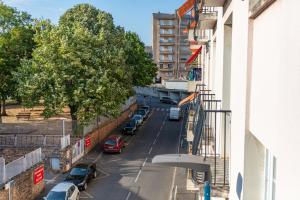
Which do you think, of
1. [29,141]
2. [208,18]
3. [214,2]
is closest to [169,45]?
[29,141]

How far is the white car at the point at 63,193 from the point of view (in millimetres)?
19266

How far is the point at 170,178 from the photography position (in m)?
25.7

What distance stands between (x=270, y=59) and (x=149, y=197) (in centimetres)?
1732

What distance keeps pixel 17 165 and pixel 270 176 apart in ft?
52.9

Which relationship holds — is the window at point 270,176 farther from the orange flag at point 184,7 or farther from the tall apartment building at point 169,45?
the tall apartment building at point 169,45

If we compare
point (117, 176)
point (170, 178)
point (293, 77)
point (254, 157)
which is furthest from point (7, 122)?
point (293, 77)

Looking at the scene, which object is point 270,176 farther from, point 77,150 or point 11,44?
point 11,44

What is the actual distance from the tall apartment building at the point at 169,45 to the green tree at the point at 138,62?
39.9 m

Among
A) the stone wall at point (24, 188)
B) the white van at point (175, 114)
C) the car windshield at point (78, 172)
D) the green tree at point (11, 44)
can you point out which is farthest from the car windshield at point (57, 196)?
the white van at point (175, 114)

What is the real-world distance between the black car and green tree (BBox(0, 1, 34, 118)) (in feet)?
52.5

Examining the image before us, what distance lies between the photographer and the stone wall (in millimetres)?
18828

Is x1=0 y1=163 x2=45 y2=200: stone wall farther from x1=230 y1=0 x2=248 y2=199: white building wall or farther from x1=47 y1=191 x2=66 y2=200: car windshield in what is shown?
x1=230 y1=0 x2=248 y2=199: white building wall

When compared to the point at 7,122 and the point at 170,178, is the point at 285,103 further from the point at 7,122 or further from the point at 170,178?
the point at 7,122

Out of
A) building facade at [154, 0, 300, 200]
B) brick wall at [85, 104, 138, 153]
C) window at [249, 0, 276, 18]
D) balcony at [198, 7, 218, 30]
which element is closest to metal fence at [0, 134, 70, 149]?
brick wall at [85, 104, 138, 153]
